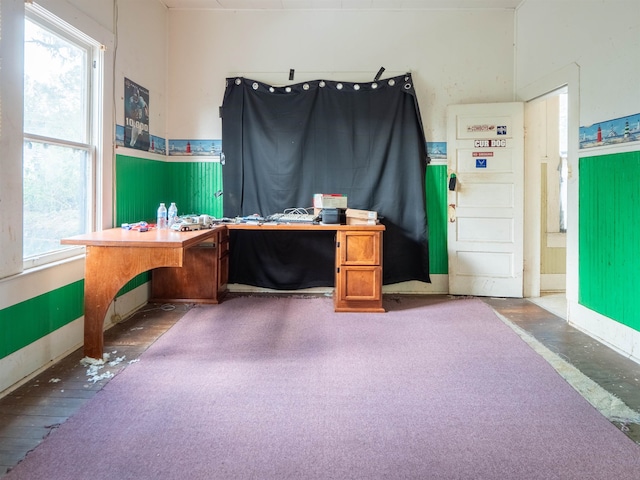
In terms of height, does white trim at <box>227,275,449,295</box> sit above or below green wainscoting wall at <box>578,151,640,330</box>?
below

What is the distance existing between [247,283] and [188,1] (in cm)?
316

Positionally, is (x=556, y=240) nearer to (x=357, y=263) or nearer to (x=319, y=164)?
(x=357, y=263)

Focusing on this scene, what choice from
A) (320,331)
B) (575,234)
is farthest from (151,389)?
(575,234)

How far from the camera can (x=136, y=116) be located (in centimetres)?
386

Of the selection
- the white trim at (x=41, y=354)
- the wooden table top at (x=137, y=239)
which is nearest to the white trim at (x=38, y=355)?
the white trim at (x=41, y=354)

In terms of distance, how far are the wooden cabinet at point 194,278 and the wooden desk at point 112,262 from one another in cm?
140

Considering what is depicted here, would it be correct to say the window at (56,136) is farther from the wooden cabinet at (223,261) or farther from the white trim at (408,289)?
the white trim at (408,289)

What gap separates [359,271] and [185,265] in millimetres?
1781

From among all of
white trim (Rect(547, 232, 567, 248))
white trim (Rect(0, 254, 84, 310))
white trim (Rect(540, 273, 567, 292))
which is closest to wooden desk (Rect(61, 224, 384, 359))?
white trim (Rect(0, 254, 84, 310))

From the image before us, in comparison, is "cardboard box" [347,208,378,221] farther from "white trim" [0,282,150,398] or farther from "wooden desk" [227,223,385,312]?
"white trim" [0,282,150,398]

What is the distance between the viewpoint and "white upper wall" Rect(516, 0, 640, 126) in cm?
291

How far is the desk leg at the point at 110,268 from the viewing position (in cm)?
261

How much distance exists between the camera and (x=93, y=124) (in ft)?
10.7

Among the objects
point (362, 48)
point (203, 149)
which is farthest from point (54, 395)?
point (362, 48)
